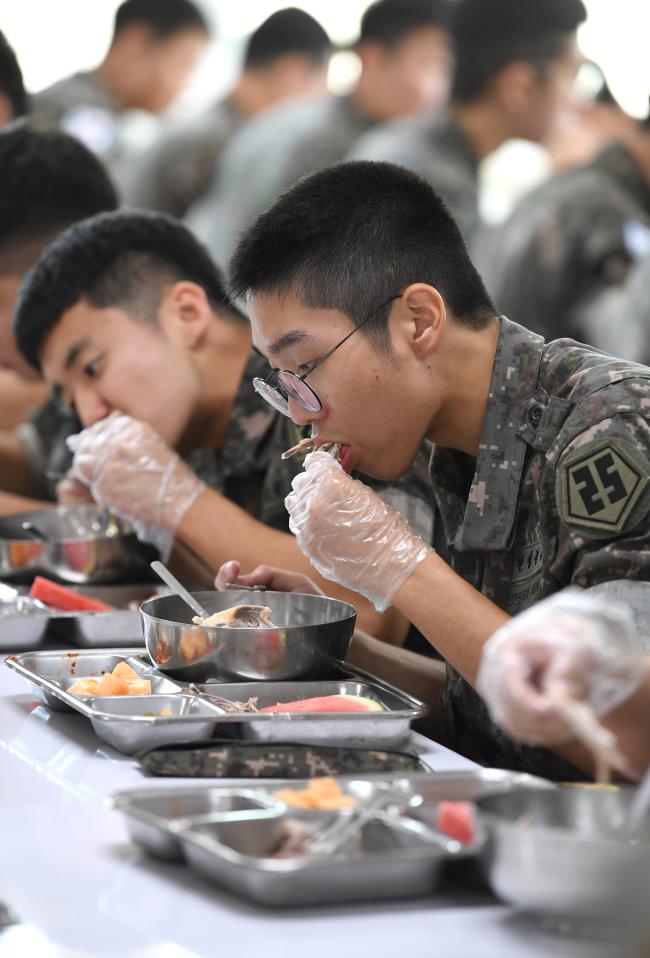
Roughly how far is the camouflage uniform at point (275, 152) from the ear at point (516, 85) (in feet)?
2.67

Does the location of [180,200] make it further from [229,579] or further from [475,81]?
[229,579]

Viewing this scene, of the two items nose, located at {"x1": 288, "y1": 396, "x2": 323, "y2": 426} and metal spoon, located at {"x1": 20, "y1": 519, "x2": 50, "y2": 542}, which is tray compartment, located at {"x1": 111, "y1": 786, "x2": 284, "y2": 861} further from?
metal spoon, located at {"x1": 20, "y1": 519, "x2": 50, "y2": 542}

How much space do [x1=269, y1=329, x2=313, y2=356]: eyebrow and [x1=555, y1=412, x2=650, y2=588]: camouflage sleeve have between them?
0.45 meters

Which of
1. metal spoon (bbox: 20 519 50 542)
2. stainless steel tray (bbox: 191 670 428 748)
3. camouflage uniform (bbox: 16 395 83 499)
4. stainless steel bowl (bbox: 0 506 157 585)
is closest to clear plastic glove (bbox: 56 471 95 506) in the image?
metal spoon (bbox: 20 519 50 542)

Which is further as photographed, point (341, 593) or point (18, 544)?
point (18, 544)

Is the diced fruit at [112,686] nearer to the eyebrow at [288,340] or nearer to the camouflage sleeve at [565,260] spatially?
the eyebrow at [288,340]

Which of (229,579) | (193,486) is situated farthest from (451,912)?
(193,486)

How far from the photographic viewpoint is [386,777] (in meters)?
1.61

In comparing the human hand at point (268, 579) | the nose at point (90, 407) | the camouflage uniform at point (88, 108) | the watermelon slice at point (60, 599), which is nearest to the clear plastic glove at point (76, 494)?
the nose at point (90, 407)

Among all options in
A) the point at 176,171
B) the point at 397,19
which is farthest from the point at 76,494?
the point at 397,19

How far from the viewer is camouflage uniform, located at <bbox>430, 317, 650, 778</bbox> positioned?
1.97 m

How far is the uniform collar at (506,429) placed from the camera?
2227mm

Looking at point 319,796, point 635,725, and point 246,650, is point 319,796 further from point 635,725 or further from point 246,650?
point 246,650

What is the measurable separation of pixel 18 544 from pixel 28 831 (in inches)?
66.3
